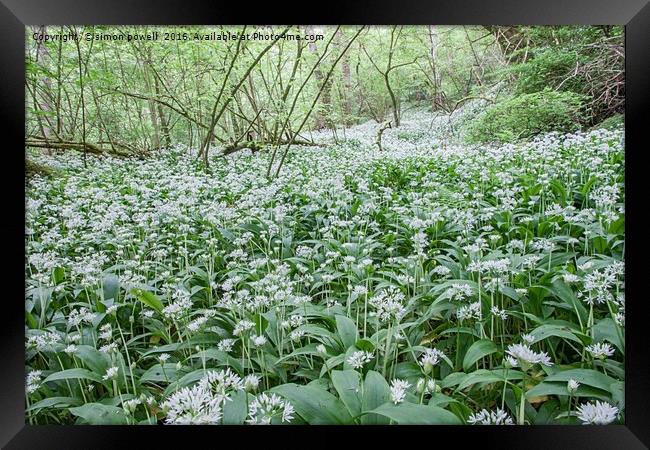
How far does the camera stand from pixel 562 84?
1281 mm

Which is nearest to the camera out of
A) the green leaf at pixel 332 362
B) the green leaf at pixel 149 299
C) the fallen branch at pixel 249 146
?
the green leaf at pixel 332 362

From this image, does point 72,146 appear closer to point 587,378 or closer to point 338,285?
point 338,285

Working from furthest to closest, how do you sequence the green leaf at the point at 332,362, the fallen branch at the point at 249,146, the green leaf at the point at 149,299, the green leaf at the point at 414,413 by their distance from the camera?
the fallen branch at the point at 249,146 → the green leaf at the point at 149,299 → the green leaf at the point at 332,362 → the green leaf at the point at 414,413

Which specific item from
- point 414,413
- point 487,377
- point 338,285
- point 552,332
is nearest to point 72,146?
point 338,285

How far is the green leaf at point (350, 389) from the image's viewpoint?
110cm

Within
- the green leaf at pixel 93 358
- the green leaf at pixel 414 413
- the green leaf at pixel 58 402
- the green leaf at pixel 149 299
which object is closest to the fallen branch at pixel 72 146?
the green leaf at pixel 149 299

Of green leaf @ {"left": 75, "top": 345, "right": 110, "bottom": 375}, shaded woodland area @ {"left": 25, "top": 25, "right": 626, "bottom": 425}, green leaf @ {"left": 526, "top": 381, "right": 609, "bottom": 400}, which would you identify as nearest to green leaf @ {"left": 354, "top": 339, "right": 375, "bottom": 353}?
shaded woodland area @ {"left": 25, "top": 25, "right": 626, "bottom": 425}

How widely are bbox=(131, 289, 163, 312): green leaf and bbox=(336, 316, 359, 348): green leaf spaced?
59cm

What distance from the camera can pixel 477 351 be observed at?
115 centimetres

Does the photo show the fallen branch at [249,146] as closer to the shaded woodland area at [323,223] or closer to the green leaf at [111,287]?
the shaded woodland area at [323,223]

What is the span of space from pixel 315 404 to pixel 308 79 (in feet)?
3.41

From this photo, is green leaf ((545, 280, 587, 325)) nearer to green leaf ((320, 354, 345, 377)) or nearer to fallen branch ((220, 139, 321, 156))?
green leaf ((320, 354, 345, 377))
